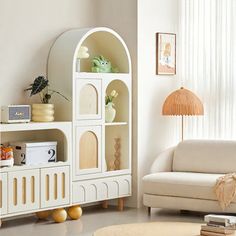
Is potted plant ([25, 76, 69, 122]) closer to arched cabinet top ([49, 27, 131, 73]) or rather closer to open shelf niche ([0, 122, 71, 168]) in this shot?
open shelf niche ([0, 122, 71, 168])

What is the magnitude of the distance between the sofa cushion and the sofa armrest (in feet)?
0.48

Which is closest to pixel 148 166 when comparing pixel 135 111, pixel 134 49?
pixel 135 111

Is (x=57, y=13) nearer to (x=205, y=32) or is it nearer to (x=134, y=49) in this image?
(x=134, y=49)

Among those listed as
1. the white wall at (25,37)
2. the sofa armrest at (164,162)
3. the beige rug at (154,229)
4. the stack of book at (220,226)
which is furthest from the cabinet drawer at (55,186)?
the stack of book at (220,226)

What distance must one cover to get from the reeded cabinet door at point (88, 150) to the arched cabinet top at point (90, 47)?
0.65 m

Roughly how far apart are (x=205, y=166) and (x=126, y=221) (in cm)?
109

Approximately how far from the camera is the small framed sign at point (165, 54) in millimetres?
7367

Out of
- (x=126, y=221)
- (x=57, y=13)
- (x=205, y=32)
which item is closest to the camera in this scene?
(x=126, y=221)

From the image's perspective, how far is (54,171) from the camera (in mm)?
6320

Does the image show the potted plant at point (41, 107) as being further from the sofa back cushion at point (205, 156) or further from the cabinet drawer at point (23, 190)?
the sofa back cushion at point (205, 156)

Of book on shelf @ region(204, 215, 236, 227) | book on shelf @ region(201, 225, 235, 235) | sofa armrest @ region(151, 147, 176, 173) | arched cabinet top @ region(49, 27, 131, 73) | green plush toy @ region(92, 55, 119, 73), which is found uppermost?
arched cabinet top @ region(49, 27, 131, 73)

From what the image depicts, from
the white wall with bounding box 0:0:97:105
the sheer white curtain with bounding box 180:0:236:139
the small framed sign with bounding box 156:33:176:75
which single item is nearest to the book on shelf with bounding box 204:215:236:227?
the sheer white curtain with bounding box 180:0:236:139

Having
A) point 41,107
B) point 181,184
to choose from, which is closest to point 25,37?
point 41,107

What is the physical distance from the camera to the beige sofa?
6.43 metres
